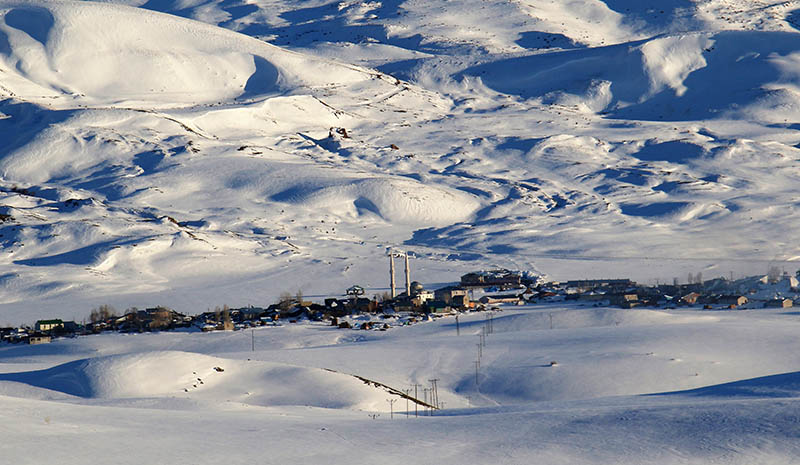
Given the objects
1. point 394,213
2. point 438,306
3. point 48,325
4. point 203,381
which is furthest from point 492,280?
point 203,381

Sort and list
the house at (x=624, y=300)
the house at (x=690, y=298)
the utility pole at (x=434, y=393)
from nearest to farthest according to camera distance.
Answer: the utility pole at (x=434, y=393)
the house at (x=624, y=300)
the house at (x=690, y=298)

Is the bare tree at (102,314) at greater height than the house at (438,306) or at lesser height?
greater

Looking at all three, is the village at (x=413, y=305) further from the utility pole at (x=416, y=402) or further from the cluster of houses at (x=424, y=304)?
the utility pole at (x=416, y=402)

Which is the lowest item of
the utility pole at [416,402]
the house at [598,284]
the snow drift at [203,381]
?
the utility pole at [416,402]

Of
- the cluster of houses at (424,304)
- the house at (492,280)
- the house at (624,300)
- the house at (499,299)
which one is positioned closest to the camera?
the cluster of houses at (424,304)

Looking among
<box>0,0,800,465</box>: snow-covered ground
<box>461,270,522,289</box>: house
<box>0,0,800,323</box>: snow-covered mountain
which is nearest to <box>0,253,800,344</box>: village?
<box>461,270,522,289</box>: house

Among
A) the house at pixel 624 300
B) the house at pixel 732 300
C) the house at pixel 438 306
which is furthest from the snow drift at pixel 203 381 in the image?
the house at pixel 732 300

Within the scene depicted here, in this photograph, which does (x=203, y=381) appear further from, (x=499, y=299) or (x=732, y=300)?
(x=499, y=299)

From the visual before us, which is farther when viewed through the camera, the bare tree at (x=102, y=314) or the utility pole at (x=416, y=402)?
the bare tree at (x=102, y=314)
